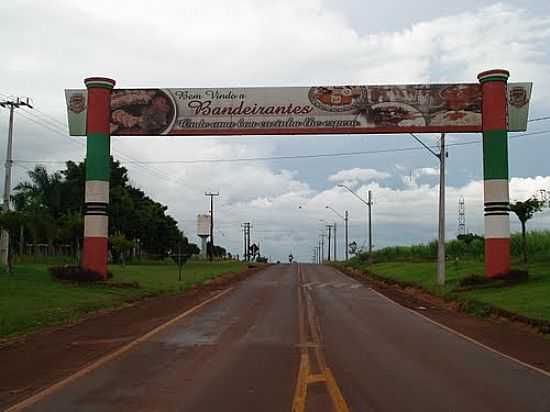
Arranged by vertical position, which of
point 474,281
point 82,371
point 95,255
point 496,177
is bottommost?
point 82,371

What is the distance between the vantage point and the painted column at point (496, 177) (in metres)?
31.3

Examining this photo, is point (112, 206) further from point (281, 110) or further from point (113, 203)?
point (281, 110)

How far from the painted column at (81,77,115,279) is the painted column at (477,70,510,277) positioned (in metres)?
17.3

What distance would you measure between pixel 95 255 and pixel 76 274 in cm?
141

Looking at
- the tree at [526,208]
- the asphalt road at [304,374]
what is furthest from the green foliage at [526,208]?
the asphalt road at [304,374]

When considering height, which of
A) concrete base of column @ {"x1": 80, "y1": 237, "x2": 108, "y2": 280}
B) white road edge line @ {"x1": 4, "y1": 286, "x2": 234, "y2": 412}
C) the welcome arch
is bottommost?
white road edge line @ {"x1": 4, "y1": 286, "x2": 234, "y2": 412}

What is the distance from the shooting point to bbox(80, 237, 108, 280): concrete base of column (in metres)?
33.6

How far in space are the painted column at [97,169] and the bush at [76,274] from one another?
0.61 meters

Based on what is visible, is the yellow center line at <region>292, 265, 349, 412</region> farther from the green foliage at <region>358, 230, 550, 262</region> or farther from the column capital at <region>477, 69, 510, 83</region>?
the green foliage at <region>358, 230, 550, 262</region>

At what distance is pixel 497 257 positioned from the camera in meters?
31.2

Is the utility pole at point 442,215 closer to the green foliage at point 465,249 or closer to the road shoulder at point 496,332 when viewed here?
the road shoulder at point 496,332

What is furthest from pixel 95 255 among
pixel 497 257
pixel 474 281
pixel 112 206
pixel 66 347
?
pixel 112 206

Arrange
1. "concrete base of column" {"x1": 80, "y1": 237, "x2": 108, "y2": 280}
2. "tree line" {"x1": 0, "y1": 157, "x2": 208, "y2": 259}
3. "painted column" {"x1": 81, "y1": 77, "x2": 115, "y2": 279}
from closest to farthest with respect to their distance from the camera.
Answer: "concrete base of column" {"x1": 80, "y1": 237, "x2": 108, "y2": 280}
"painted column" {"x1": 81, "y1": 77, "x2": 115, "y2": 279}
"tree line" {"x1": 0, "y1": 157, "x2": 208, "y2": 259}

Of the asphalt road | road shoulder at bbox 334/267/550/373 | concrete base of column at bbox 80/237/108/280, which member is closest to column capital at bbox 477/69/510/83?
road shoulder at bbox 334/267/550/373
